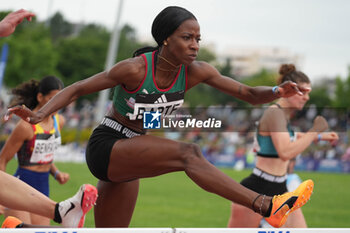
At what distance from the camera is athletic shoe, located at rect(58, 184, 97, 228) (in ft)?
13.3

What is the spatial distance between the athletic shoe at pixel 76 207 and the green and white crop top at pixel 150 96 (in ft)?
2.16

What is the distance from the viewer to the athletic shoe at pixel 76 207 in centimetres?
404

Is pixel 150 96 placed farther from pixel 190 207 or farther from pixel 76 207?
pixel 190 207

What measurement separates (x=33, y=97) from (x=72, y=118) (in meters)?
25.7

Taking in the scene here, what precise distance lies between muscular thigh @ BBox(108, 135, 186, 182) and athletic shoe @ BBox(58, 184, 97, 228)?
0.71 feet

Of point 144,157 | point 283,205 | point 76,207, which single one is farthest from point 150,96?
point 283,205

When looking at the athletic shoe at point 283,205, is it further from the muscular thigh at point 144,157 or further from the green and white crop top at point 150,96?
the green and white crop top at point 150,96

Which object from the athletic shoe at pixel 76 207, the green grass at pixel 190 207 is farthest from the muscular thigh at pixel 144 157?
the green grass at pixel 190 207

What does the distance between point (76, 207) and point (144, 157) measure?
2.28 feet

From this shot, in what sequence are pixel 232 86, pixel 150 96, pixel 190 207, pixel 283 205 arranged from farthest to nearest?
1. pixel 190 207
2. pixel 232 86
3. pixel 150 96
4. pixel 283 205

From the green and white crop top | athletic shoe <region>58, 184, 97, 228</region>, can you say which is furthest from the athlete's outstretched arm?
athletic shoe <region>58, 184, 97, 228</region>

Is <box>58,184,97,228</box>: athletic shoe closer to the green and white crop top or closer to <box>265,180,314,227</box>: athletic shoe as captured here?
the green and white crop top

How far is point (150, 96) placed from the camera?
4031 millimetres

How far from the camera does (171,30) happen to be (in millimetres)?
3988
